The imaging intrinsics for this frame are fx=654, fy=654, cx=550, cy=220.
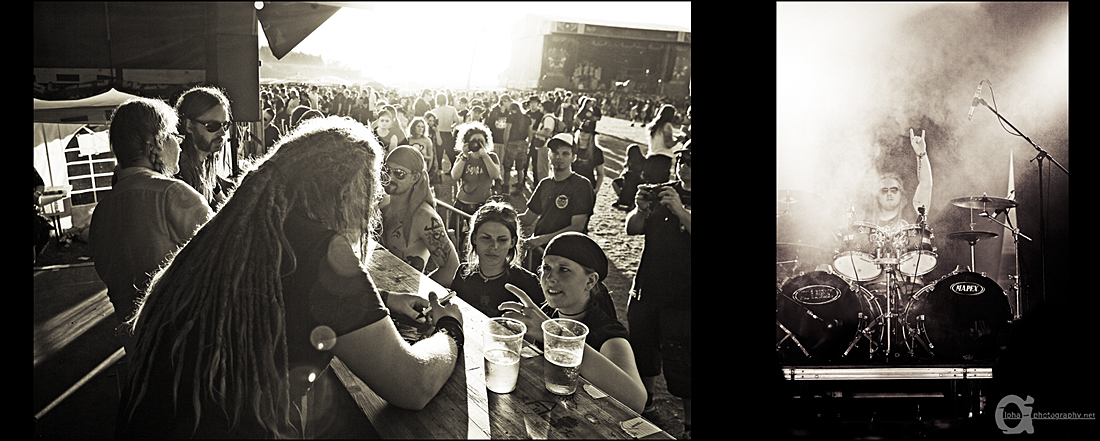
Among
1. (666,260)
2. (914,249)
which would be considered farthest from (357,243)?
(914,249)

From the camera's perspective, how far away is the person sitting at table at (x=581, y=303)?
8.50 feet

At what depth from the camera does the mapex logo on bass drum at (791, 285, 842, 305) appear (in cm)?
279

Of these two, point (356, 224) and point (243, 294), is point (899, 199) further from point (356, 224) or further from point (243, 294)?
point (243, 294)

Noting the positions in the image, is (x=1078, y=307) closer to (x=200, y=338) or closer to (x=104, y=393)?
(x=200, y=338)

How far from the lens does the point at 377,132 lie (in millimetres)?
2457

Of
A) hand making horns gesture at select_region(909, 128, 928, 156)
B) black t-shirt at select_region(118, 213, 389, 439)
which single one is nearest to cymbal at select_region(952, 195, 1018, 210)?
hand making horns gesture at select_region(909, 128, 928, 156)

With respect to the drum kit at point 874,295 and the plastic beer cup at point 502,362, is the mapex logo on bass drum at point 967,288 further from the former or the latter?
the plastic beer cup at point 502,362

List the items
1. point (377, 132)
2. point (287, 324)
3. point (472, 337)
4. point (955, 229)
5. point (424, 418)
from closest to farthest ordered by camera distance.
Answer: point (424, 418), point (287, 324), point (472, 337), point (377, 132), point (955, 229)

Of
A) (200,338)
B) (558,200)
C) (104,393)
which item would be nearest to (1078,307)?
(558,200)

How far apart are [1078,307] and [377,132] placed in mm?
3163

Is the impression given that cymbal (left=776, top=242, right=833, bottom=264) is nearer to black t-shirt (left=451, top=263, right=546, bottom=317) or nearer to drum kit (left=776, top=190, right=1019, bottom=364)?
drum kit (left=776, top=190, right=1019, bottom=364)

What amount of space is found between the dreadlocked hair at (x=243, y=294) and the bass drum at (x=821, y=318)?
1.83 meters

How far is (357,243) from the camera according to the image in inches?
88.3

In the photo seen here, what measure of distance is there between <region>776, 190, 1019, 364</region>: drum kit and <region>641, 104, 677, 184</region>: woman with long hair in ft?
1.64
